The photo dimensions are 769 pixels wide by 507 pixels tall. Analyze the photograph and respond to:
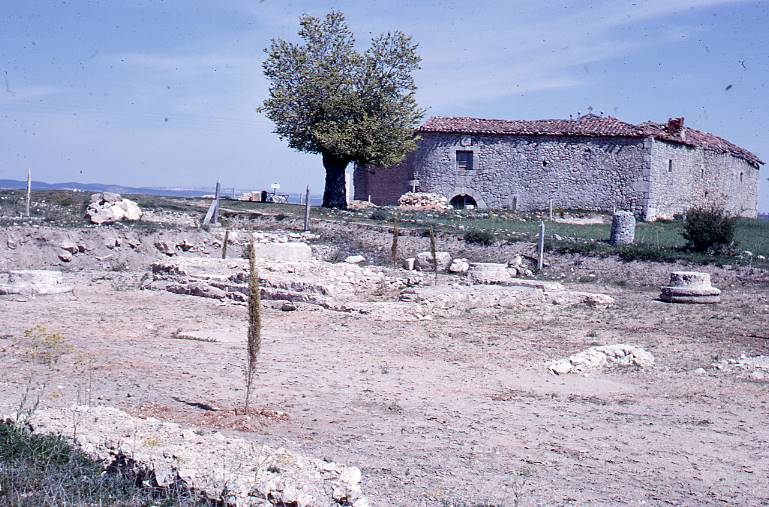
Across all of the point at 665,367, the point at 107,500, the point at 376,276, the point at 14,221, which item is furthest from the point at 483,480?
the point at 14,221

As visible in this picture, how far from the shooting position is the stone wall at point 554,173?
3706 cm

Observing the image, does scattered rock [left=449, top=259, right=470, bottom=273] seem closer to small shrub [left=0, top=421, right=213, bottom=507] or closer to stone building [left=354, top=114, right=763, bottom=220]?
small shrub [left=0, top=421, right=213, bottom=507]

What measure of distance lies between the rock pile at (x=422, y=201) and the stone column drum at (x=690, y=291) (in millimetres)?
21518

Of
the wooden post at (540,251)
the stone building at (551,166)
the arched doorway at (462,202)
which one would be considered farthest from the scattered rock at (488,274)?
the arched doorway at (462,202)

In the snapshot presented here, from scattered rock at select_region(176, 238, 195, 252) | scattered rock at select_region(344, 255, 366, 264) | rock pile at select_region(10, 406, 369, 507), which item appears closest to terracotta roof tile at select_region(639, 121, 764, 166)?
scattered rock at select_region(344, 255, 366, 264)

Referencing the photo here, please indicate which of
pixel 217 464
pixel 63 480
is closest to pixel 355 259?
pixel 217 464

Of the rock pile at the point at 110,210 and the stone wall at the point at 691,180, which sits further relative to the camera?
the stone wall at the point at 691,180

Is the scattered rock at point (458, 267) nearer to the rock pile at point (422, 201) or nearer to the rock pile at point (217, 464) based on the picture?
the rock pile at point (217, 464)

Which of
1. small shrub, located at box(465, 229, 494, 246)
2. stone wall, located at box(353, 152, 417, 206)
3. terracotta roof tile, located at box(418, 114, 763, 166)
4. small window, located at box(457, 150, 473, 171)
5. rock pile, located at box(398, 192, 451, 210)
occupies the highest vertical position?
terracotta roof tile, located at box(418, 114, 763, 166)

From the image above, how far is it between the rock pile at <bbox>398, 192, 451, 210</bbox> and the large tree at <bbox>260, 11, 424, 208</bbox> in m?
6.27

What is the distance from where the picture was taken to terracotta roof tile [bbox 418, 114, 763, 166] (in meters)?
37.2

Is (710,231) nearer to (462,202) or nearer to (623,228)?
(623,228)

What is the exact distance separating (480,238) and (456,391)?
13.8 metres

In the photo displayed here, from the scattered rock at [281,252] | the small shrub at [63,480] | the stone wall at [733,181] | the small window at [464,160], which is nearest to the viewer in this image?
the small shrub at [63,480]
